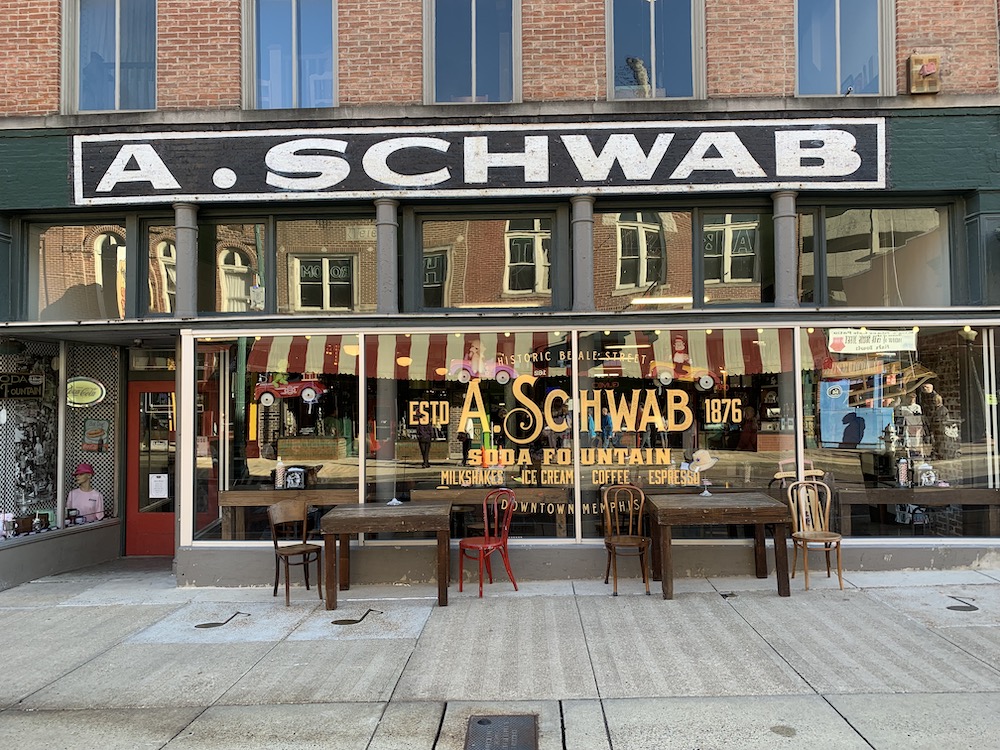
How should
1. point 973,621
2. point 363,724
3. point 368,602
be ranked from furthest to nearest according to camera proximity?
point 368,602, point 973,621, point 363,724

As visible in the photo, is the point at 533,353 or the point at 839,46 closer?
the point at 533,353

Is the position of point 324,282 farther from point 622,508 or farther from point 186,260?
point 622,508

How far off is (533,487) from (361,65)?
5.33 m

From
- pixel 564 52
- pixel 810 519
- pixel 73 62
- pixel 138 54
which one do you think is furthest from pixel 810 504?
pixel 73 62

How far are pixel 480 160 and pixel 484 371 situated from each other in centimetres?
243

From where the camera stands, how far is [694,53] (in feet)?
28.6

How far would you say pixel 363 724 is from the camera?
4738 mm

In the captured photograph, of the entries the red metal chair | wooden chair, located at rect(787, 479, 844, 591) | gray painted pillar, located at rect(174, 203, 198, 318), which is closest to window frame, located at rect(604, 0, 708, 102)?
wooden chair, located at rect(787, 479, 844, 591)

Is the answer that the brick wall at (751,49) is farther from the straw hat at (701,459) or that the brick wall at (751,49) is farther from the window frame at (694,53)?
the straw hat at (701,459)

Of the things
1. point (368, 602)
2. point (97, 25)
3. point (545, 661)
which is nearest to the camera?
point (545, 661)

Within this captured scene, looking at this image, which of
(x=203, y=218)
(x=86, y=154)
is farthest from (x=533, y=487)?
(x=86, y=154)

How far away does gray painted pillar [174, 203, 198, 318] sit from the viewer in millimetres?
8633

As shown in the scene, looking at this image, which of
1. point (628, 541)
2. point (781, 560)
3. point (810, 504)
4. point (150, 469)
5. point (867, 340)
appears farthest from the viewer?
point (150, 469)

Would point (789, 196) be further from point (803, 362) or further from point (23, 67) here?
point (23, 67)
